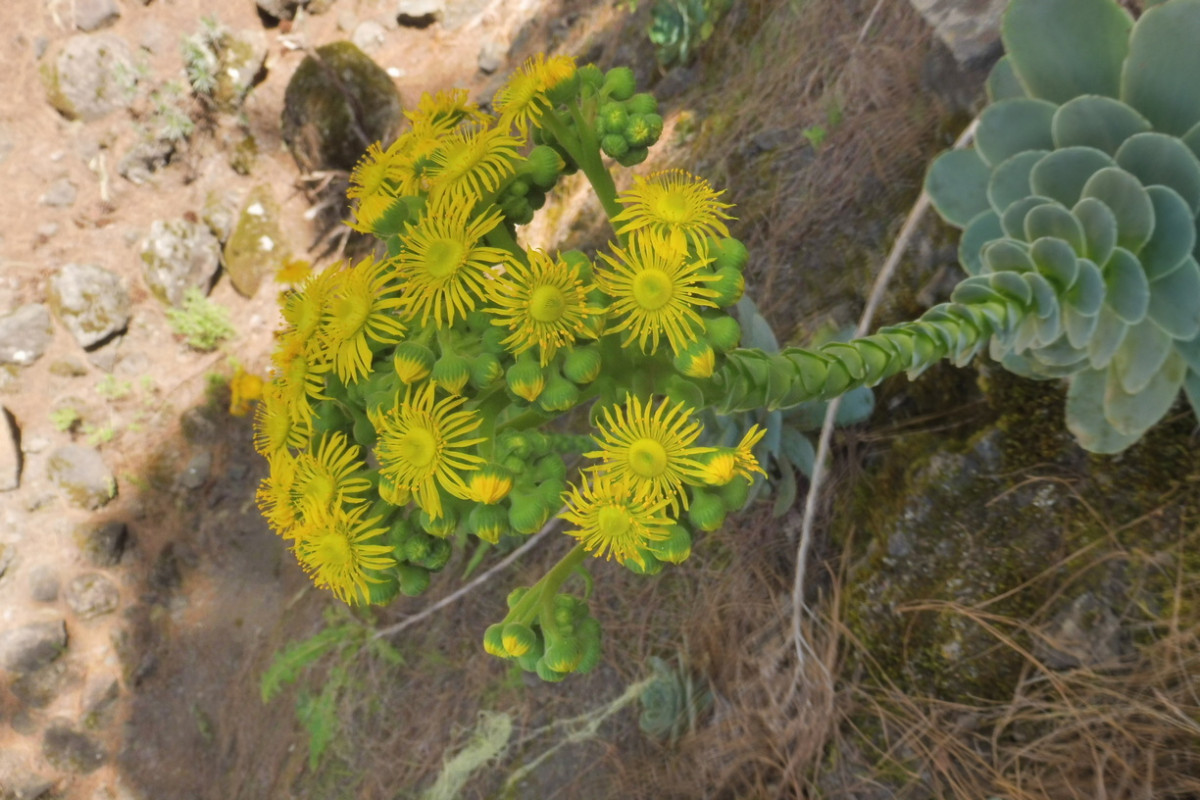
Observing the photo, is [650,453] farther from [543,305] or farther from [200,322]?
[200,322]

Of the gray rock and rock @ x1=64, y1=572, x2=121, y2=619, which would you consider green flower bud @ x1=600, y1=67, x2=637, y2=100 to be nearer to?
rock @ x1=64, y1=572, x2=121, y2=619

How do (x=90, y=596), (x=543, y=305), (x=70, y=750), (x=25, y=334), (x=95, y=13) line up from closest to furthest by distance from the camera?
(x=543, y=305), (x=70, y=750), (x=90, y=596), (x=25, y=334), (x=95, y=13)

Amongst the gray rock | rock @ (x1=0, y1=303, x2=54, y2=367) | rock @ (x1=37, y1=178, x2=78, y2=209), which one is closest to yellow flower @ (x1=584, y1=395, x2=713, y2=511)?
rock @ (x1=0, y1=303, x2=54, y2=367)

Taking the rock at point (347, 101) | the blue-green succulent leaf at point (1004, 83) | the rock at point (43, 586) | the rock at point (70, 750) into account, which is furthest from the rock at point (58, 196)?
the blue-green succulent leaf at point (1004, 83)

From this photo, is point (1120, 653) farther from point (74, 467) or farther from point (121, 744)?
point (74, 467)

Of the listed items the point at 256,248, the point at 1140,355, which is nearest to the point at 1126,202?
the point at 1140,355

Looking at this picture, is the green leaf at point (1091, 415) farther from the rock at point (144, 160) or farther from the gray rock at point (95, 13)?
the gray rock at point (95, 13)

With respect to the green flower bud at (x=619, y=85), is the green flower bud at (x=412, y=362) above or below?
below
